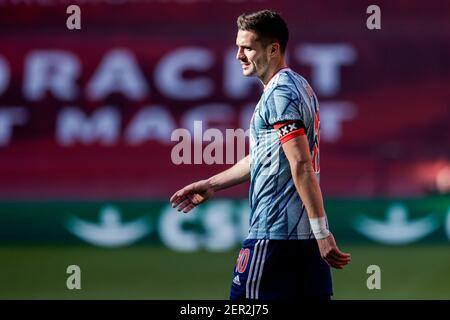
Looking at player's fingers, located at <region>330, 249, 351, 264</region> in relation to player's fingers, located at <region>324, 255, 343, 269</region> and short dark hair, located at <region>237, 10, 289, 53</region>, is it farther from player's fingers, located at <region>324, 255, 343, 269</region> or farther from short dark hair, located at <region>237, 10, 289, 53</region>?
short dark hair, located at <region>237, 10, 289, 53</region>

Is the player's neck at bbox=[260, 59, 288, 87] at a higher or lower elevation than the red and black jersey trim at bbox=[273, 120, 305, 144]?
higher

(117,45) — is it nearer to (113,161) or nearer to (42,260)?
(113,161)

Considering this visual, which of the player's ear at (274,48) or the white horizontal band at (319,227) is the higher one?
the player's ear at (274,48)

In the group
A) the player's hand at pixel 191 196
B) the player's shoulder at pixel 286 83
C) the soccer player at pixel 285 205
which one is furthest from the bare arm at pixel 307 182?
the player's hand at pixel 191 196

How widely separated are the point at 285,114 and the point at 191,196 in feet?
2.35

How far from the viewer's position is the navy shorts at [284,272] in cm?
380

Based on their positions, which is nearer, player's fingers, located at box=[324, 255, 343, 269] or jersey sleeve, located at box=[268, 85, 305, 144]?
player's fingers, located at box=[324, 255, 343, 269]

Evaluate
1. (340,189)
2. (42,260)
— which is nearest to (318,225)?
(340,189)

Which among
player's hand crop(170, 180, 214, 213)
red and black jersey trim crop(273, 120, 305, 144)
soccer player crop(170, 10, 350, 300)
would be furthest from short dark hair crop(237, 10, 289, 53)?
player's hand crop(170, 180, 214, 213)

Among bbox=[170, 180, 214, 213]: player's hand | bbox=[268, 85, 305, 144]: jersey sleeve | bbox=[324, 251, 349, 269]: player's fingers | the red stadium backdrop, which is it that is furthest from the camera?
the red stadium backdrop

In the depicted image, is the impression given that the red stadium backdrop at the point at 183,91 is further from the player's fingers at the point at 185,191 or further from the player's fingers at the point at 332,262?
the player's fingers at the point at 332,262

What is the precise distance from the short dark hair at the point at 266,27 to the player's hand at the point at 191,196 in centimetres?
71

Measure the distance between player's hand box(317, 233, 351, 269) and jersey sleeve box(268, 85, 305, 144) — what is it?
0.43 metres

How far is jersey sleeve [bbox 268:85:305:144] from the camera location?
3740 millimetres
